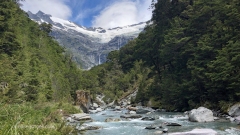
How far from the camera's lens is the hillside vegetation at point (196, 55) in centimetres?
1970

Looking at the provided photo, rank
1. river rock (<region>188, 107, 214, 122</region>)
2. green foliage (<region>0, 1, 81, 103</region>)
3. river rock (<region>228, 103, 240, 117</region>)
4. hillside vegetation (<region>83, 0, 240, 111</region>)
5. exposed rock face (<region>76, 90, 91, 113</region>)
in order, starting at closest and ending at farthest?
Result: 1. green foliage (<region>0, 1, 81, 103</region>)
2. river rock (<region>188, 107, 214, 122</region>)
3. river rock (<region>228, 103, 240, 117</region>)
4. hillside vegetation (<region>83, 0, 240, 111</region>)
5. exposed rock face (<region>76, 90, 91, 113</region>)

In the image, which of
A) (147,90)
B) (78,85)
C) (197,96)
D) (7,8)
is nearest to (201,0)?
(197,96)

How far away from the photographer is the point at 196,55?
24000 millimetres

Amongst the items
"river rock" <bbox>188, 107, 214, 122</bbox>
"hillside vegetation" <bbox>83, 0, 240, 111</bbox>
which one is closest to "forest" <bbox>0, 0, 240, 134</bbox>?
"hillside vegetation" <bbox>83, 0, 240, 111</bbox>

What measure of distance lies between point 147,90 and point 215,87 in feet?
46.3

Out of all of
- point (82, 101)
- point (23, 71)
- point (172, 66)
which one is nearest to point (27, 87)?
point (23, 71)

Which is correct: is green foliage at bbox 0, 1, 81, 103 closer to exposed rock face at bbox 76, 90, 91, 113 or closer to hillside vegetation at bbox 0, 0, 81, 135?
hillside vegetation at bbox 0, 0, 81, 135

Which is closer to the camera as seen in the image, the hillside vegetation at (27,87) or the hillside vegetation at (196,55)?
the hillside vegetation at (27,87)

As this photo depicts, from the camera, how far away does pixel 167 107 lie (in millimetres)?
27656

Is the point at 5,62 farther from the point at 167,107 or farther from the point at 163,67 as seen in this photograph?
the point at 163,67

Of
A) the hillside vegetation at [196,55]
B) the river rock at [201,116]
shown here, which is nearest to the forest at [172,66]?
the hillside vegetation at [196,55]

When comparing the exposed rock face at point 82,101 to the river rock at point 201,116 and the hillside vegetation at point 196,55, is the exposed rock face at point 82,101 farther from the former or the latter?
the river rock at point 201,116

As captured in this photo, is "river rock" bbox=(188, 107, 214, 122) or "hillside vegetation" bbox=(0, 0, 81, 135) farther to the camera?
"river rock" bbox=(188, 107, 214, 122)

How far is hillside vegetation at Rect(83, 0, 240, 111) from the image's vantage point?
19.7 meters
